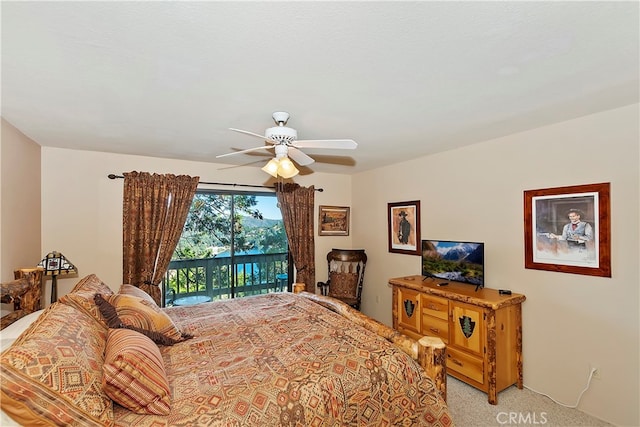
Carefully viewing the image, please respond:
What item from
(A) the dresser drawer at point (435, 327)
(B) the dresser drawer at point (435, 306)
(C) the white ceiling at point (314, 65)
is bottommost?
(A) the dresser drawer at point (435, 327)

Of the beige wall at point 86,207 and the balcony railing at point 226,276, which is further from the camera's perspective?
the balcony railing at point 226,276

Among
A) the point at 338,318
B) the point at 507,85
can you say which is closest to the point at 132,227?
the point at 338,318

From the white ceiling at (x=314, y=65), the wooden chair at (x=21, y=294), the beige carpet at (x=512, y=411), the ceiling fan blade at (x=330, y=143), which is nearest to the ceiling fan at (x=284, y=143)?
the ceiling fan blade at (x=330, y=143)

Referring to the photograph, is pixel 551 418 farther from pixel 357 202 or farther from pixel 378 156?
pixel 357 202

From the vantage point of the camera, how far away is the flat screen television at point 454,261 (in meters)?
3.24

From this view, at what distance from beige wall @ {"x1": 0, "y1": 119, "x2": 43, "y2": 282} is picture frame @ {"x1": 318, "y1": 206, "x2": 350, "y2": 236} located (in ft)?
12.0

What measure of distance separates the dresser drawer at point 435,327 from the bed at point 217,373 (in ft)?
3.95

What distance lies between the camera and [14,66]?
5.54 ft

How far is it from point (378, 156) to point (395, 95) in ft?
6.29

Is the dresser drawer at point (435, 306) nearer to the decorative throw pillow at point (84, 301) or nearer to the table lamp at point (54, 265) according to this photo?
the decorative throw pillow at point (84, 301)

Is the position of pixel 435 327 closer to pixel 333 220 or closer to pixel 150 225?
pixel 333 220

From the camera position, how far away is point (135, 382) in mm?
1412

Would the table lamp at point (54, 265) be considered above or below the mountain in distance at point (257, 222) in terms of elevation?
below

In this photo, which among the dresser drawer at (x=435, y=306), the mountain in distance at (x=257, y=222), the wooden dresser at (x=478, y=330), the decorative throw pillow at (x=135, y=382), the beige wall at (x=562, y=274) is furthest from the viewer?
the mountain in distance at (x=257, y=222)
